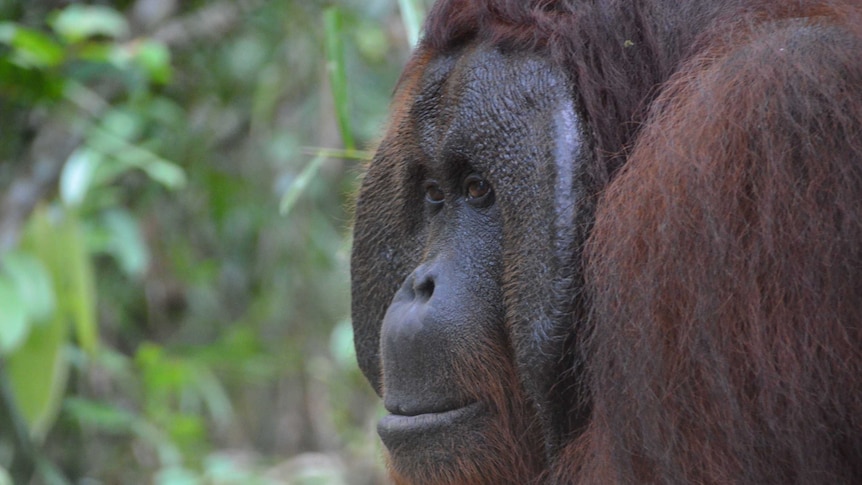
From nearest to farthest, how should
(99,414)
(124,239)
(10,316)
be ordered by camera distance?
(10,316)
(99,414)
(124,239)

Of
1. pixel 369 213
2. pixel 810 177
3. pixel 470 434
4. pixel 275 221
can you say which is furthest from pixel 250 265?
pixel 810 177

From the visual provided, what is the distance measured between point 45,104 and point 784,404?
110 inches

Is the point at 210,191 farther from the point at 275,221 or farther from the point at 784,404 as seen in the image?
the point at 784,404

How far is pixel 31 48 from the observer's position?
3.02 metres

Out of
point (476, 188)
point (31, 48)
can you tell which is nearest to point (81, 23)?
point (31, 48)

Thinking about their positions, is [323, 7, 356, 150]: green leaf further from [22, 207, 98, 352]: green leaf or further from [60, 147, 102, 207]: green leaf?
[22, 207, 98, 352]: green leaf

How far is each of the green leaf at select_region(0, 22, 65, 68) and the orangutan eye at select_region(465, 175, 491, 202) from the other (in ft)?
5.99

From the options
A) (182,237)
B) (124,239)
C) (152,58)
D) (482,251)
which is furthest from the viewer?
(182,237)

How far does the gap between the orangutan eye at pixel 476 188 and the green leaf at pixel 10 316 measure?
1.53m

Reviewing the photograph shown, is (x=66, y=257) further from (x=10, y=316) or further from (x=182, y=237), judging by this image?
(x=182, y=237)

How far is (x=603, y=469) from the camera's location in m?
1.42

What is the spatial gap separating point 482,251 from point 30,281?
1.83 meters

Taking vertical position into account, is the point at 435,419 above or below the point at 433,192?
below

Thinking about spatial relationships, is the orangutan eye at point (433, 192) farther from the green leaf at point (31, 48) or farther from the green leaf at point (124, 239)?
the green leaf at point (124, 239)
